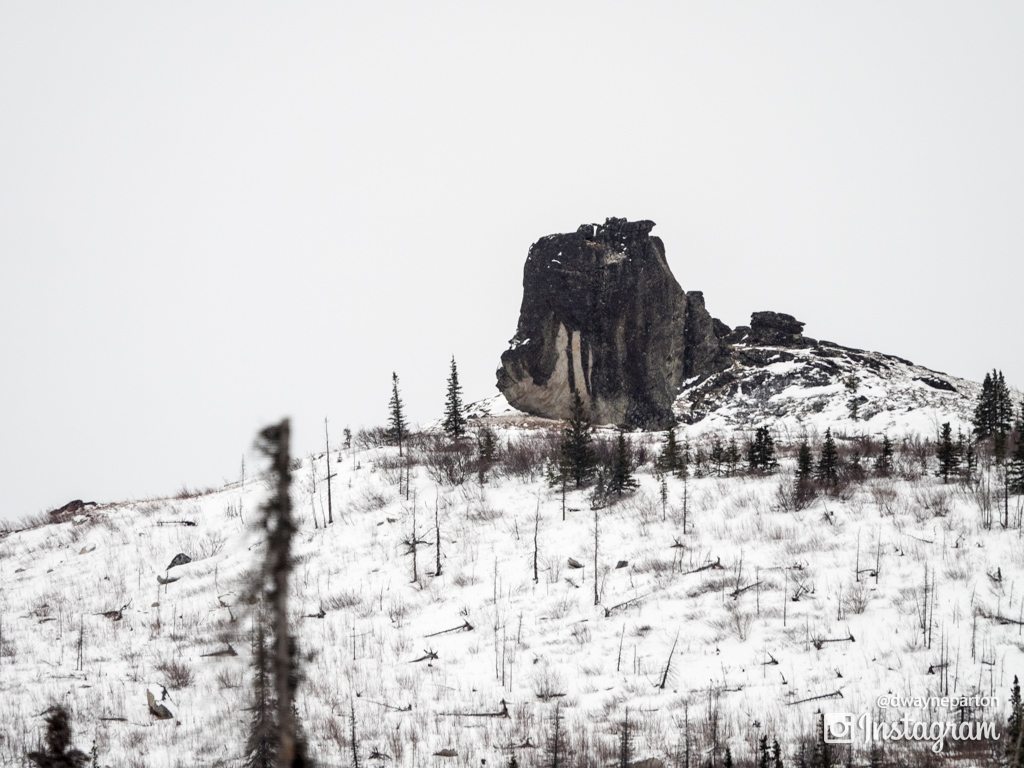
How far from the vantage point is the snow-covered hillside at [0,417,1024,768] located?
1455cm

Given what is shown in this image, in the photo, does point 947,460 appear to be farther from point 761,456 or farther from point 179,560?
point 179,560

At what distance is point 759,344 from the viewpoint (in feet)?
196

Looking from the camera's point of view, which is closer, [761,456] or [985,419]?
[761,456]

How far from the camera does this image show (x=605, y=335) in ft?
176

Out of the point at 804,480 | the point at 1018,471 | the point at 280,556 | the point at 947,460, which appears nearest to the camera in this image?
the point at 280,556

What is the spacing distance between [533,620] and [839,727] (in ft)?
27.0

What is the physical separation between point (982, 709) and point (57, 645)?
22.1 m

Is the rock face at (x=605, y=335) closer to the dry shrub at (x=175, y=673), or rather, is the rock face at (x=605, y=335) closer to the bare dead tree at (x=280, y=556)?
the dry shrub at (x=175, y=673)

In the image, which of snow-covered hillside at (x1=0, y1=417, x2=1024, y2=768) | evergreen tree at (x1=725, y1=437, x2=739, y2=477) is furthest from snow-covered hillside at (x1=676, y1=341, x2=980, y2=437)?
snow-covered hillside at (x1=0, y1=417, x2=1024, y2=768)

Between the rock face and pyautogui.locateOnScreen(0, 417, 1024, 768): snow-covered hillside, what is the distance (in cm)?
2464

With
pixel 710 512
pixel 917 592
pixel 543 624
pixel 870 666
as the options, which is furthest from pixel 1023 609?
pixel 543 624

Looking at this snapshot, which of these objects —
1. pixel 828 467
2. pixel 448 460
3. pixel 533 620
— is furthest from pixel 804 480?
pixel 448 460

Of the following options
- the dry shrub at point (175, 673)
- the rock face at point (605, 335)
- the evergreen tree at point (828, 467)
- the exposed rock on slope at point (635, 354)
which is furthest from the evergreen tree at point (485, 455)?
the exposed rock on slope at point (635, 354)

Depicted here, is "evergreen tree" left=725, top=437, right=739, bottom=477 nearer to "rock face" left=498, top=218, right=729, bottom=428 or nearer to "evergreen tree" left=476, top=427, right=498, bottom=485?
"evergreen tree" left=476, top=427, right=498, bottom=485
